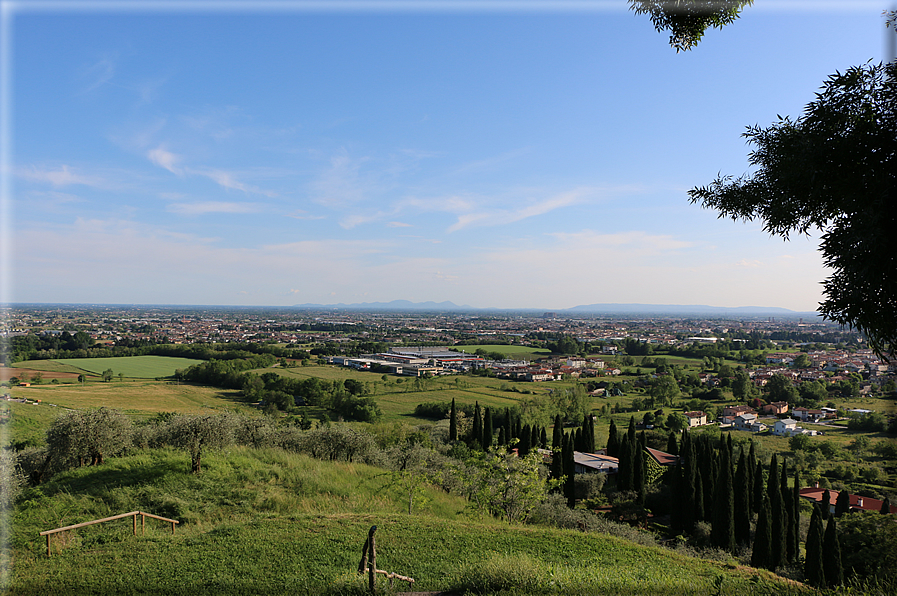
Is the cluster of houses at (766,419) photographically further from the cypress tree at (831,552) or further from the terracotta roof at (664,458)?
the cypress tree at (831,552)

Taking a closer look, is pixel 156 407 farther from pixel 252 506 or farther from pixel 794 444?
pixel 794 444

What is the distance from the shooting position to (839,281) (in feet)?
6.21

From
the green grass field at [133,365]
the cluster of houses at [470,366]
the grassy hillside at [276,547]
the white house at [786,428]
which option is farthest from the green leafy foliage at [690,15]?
the cluster of houses at [470,366]

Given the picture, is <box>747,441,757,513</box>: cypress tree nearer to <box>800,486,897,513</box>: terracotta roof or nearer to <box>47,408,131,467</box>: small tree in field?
<box>800,486,897,513</box>: terracotta roof

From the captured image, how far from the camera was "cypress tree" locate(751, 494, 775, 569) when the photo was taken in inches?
729

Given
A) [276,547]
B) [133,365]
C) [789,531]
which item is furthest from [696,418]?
[133,365]

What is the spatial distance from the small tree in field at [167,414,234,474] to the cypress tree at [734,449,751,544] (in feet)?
78.6

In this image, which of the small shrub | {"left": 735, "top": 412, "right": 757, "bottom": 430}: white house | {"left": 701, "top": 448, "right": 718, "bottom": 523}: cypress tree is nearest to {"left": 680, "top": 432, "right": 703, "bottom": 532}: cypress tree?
{"left": 701, "top": 448, "right": 718, "bottom": 523}: cypress tree

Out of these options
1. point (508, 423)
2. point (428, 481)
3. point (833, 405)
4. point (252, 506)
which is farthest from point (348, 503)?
point (833, 405)

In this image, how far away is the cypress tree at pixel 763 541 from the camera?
18.5m

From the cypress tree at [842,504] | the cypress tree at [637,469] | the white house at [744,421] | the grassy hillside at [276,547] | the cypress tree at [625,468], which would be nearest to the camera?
the grassy hillside at [276,547]

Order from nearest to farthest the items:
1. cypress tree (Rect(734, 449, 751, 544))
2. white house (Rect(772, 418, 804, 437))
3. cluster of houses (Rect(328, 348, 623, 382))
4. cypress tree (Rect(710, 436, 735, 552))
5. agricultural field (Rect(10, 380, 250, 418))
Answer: cypress tree (Rect(710, 436, 735, 552)) < cypress tree (Rect(734, 449, 751, 544)) < agricultural field (Rect(10, 380, 250, 418)) < white house (Rect(772, 418, 804, 437)) < cluster of houses (Rect(328, 348, 623, 382))

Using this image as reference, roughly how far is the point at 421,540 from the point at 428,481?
306 inches

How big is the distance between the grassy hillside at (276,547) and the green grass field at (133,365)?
159 feet
